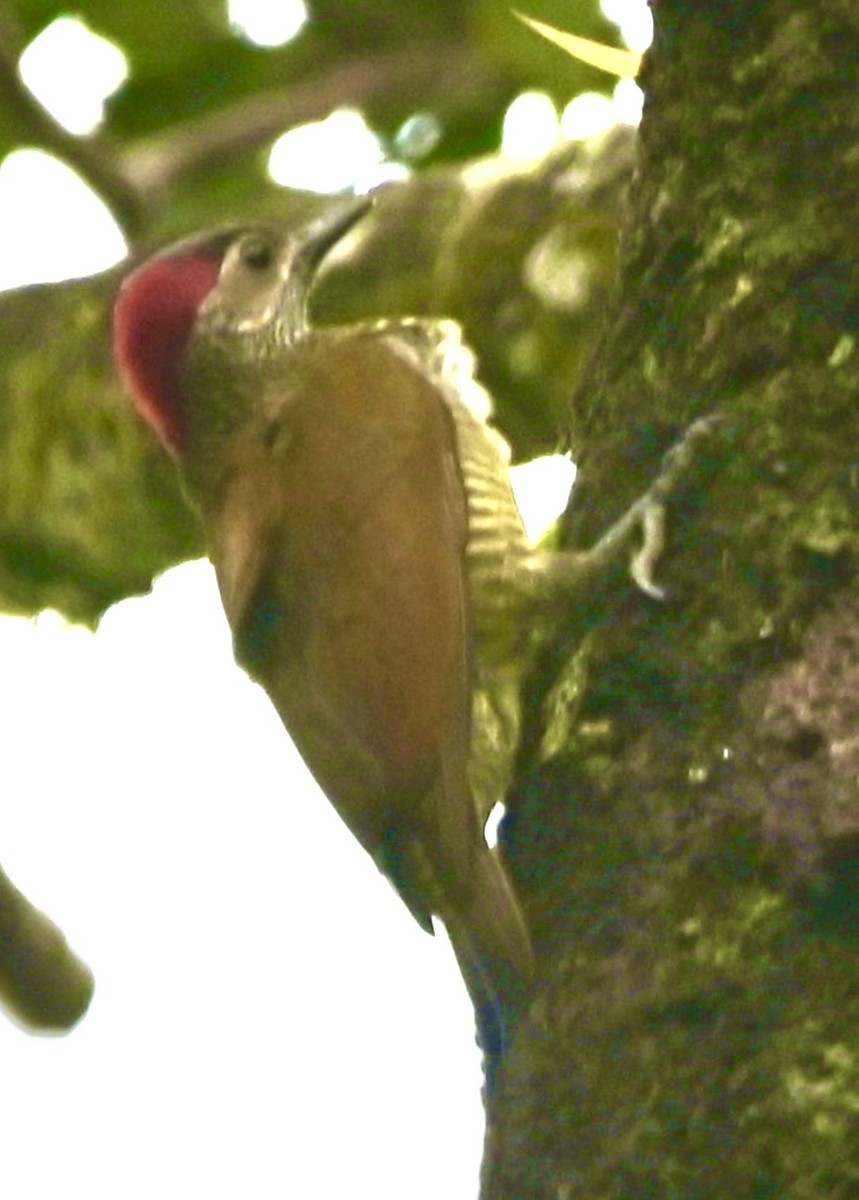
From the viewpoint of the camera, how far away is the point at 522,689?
244cm

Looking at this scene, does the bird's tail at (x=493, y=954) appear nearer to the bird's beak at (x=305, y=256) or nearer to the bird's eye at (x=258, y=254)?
the bird's beak at (x=305, y=256)

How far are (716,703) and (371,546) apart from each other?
72 centimetres

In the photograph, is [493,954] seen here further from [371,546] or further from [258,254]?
[258,254]

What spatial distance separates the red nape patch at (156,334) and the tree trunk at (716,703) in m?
0.84

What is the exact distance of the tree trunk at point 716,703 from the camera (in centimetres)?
162

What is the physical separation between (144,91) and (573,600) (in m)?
1.95

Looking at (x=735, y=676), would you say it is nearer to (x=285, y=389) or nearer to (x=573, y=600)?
(x=573, y=600)

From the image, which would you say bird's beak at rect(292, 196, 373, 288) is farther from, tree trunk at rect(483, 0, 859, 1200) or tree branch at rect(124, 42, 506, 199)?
tree trunk at rect(483, 0, 859, 1200)

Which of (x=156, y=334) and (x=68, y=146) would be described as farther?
(x=68, y=146)

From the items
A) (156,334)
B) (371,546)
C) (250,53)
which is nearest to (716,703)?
(371,546)

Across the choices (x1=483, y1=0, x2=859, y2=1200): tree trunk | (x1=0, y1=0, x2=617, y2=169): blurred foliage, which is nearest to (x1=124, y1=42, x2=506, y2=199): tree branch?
(x1=0, y1=0, x2=617, y2=169): blurred foliage

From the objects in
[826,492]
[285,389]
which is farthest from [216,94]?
[826,492]

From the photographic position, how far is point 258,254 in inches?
133

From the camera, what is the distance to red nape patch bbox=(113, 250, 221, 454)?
3115mm
